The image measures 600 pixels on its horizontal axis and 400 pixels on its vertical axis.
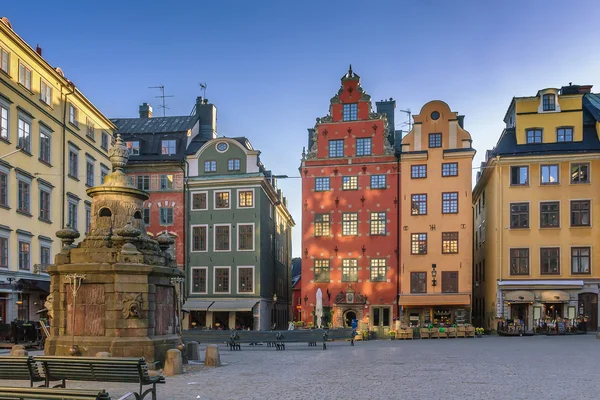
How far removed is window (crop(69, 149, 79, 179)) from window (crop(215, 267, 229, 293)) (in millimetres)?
12078

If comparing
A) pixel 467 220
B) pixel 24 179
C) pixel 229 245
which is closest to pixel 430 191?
pixel 467 220

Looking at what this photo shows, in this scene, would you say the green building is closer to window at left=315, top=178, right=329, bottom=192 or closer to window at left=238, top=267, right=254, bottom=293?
window at left=238, top=267, right=254, bottom=293

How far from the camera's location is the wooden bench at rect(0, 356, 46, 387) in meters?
12.0

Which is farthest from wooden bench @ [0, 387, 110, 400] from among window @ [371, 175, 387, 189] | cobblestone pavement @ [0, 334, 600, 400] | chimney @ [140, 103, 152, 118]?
chimney @ [140, 103, 152, 118]

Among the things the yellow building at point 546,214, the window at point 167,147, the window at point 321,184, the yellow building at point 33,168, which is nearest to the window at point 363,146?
the window at point 321,184

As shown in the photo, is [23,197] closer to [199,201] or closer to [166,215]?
[166,215]

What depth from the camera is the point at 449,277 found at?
44.7 metres

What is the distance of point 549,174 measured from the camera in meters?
44.0

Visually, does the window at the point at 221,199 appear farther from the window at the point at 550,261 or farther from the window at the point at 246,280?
the window at the point at 550,261

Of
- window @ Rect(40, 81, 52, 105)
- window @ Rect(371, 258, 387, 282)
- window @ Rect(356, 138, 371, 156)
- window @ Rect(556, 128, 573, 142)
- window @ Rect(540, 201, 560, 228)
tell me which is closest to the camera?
window @ Rect(40, 81, 52, 105)

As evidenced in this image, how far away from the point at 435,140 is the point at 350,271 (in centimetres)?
1101

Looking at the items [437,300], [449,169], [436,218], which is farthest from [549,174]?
[437,300]

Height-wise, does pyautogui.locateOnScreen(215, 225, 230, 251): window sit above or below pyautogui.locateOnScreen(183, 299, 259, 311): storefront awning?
above

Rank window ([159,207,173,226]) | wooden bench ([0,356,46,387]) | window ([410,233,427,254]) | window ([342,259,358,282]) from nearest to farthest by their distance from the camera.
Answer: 1. wooden bench ([0,356,46,387])
2. window ([410,233,427,254])
3. window ([342,259,358,282])
4. window ([159,207,173,226])
